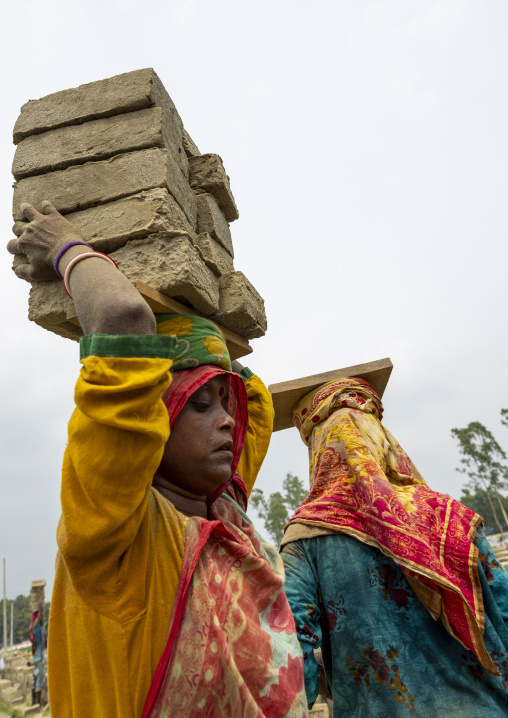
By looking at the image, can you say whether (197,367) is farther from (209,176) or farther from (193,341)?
(209,176)

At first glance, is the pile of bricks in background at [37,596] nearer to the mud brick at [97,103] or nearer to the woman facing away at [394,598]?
the woman facing away at [394,598]

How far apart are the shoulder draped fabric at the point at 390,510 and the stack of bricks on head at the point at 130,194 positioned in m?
0.87

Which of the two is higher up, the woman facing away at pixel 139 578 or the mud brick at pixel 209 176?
the mud brick at pixel 209 176

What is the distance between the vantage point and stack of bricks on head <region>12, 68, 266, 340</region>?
210 centimetres

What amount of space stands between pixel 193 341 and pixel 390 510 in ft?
4.34

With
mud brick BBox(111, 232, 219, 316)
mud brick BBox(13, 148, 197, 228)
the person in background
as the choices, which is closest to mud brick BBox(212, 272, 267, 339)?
mud brick BBox(111, 232, 219, 316)

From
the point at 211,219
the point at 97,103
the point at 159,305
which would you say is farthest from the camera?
the point at 211,219

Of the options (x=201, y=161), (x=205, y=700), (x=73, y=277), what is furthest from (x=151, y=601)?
(x=201, y=161)

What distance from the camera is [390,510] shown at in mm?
2443

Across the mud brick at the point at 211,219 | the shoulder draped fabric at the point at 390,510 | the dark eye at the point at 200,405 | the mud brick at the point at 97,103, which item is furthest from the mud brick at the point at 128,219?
the shoulder draped fabric at the point at 390,510

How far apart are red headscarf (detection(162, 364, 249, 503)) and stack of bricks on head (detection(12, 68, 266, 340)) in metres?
0.41

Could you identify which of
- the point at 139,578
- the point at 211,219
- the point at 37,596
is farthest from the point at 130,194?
the point at 37,596

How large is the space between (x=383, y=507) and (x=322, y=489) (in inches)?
18.7

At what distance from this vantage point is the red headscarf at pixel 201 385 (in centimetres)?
169
